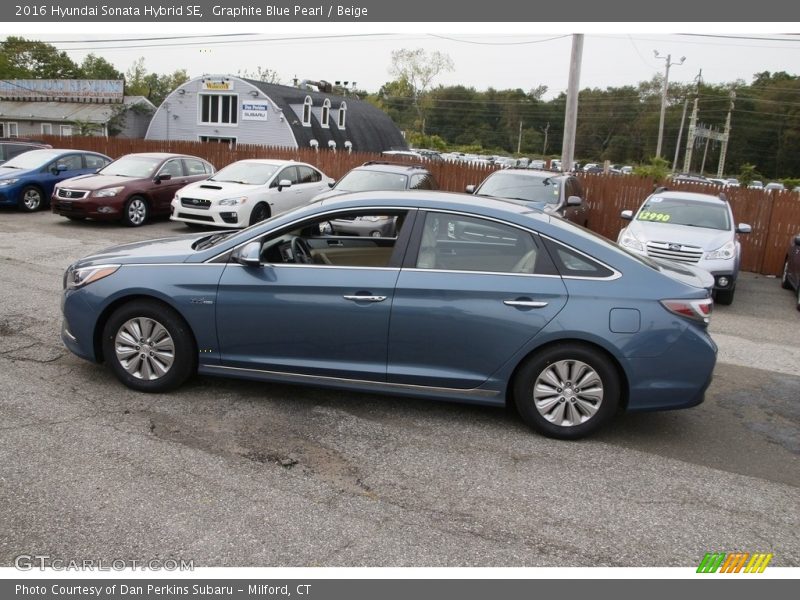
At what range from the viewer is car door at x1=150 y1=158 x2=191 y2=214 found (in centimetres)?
1569

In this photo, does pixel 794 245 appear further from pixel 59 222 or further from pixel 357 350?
pixel 59 222

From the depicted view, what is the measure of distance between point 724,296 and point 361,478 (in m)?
8.47

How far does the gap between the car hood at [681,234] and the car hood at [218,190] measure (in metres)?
7.92

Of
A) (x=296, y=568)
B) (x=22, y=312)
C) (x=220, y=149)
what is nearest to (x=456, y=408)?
(x=296, y=568)

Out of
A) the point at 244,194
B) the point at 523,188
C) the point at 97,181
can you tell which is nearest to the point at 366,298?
the point at 523,188

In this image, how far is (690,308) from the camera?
466 cm

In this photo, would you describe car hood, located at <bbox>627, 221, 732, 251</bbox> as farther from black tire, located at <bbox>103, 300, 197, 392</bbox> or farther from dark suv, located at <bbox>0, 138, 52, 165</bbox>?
dark suv, located at <bbox>0, 138, 52, 165</bbox>

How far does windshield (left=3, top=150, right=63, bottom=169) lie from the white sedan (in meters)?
4.64

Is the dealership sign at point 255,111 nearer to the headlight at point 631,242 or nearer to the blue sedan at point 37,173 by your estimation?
the blue sedan at point 37,173

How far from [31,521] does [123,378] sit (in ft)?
6.13

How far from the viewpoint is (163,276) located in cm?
509

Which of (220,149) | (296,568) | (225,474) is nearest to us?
(296,568)

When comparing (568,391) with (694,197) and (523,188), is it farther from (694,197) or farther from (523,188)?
(523,188)

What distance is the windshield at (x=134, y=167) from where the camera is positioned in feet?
51.9
